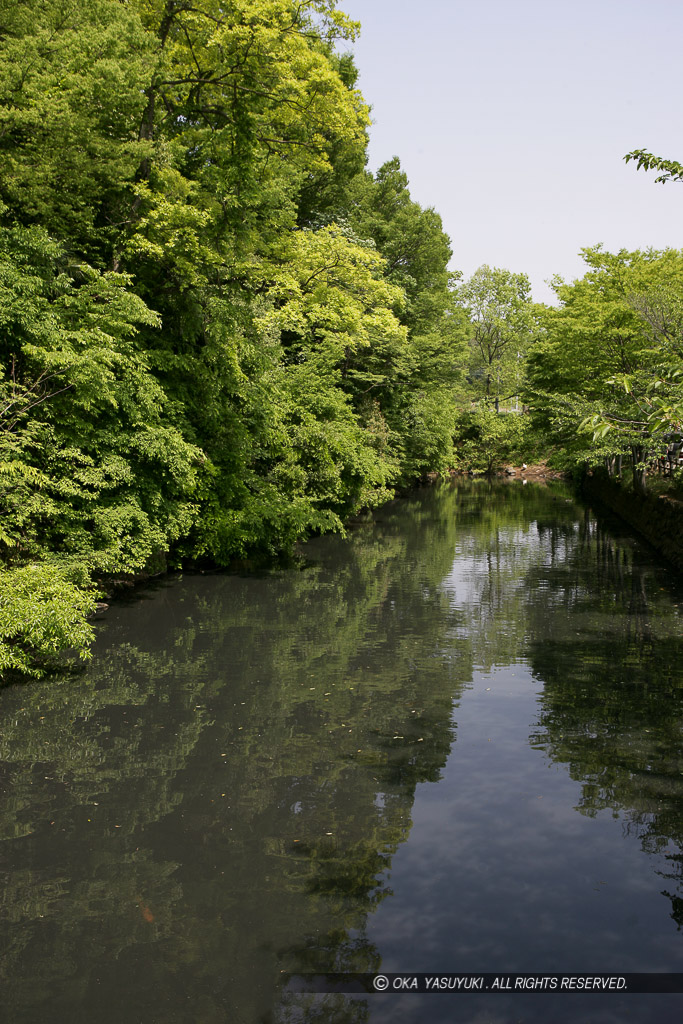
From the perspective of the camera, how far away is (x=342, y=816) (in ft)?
29.9

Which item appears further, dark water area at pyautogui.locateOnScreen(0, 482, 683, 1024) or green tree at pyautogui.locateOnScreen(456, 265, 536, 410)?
green tree at pyautogui.locateOnScreen(456, 265, 536, 410)

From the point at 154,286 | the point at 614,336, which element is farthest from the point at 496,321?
the point at 154,286

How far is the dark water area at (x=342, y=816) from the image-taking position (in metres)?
6.54

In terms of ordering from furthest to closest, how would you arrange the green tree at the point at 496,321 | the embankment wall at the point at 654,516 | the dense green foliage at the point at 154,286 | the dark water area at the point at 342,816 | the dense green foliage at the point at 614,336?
the green tree at the point at 496,321 → the dense green foliage at the point at 614,336 → the embankment wall at the point at 654,516 → the dense green foliage at the point at 154,286 → the dark water area at the point at 342,816

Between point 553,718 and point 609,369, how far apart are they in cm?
2572

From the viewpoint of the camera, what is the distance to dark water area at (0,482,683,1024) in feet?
21.5

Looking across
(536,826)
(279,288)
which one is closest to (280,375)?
(279,288)

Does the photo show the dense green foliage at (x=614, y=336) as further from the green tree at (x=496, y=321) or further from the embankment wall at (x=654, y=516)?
the green tree at (x=496, y=321)

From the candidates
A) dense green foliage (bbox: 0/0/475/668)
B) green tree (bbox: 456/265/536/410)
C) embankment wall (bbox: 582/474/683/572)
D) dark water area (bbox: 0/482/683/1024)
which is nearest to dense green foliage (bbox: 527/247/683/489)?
embankment wall (bbox: 582/474/683/572)

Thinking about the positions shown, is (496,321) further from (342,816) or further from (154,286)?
(342,816)

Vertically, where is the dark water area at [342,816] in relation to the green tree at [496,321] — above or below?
below

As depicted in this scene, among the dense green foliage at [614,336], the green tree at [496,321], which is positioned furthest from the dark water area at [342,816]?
the green tree at [496,321]

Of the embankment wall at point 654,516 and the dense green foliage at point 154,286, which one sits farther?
the embankment wall at point 654,516

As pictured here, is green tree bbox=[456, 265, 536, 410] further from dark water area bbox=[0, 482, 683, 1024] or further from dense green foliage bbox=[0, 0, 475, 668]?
dark water area bbox=[0, 482, 683, 1024]
